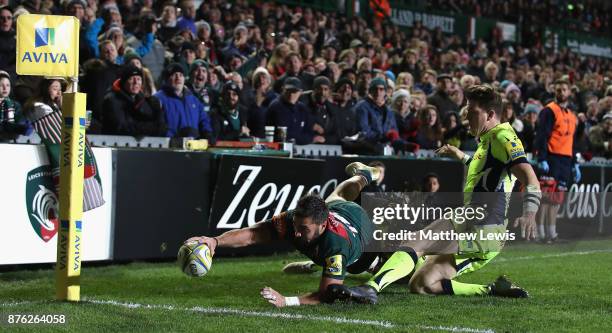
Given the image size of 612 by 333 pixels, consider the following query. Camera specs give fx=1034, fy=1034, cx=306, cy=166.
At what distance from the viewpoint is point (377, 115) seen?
15.4 metres

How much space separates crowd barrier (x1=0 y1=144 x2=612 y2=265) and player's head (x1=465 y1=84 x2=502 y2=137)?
401 cm

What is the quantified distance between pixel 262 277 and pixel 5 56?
4.81 meters

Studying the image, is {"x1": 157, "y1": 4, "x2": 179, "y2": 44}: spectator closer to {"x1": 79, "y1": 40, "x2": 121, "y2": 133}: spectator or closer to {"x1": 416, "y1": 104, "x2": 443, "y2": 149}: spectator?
{"x1": 79, "y1": 40, "x2": 121, "y2": 133}: spectator

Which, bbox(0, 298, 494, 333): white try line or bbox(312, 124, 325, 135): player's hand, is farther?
bbox(312, 124, 325, 135): player's hand

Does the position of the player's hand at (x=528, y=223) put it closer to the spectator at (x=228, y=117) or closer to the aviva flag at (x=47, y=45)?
the aviva flag at (x=47, y=45)

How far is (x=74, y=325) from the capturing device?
7.28 metres

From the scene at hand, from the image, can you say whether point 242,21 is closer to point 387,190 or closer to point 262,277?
point 387,190

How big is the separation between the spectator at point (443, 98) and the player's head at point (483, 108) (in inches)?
317

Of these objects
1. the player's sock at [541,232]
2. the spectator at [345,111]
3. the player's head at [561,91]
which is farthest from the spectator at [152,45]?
the player's sock at [541,232]

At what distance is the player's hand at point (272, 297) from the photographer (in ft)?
26.1

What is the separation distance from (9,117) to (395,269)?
14.9 feet

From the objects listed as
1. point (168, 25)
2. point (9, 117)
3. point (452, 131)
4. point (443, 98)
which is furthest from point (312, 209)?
point (443, 98)

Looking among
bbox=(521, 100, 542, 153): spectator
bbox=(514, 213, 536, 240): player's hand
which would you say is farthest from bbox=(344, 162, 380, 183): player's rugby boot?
bbox=(521, 100, 542, 153): spectator

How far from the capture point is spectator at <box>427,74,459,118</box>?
17531mm
